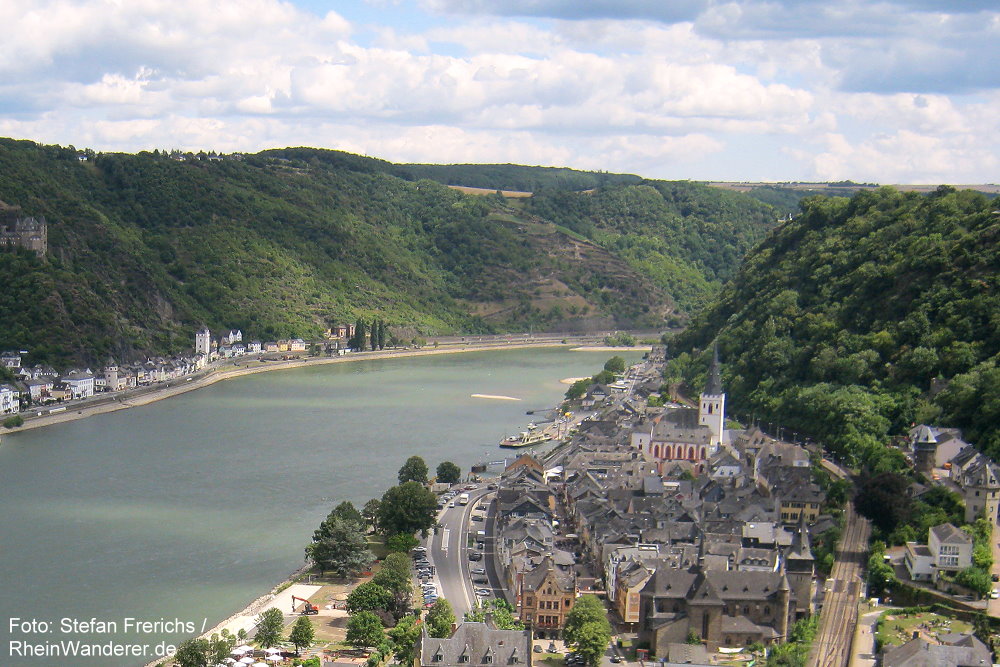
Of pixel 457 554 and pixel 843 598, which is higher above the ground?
pixel 843 598

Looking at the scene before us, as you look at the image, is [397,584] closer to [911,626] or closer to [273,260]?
[911,626]

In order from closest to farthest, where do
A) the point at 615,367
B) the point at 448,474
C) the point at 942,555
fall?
A: the point at 942,555, the point at 448,474, the point at 615,367

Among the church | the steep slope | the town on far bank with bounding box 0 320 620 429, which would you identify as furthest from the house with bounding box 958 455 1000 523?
the steep slope

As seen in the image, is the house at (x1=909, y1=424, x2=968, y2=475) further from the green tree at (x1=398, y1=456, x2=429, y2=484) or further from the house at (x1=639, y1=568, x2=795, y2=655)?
the green tree at (x1=398, y1=456, x2=429, y2=484)

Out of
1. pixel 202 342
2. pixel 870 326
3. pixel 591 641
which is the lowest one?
pixel 591 641

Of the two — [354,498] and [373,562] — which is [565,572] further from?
A: [354,498]

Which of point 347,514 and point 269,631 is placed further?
point 347,514

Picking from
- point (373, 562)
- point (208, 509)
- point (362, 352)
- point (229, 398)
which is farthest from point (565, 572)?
point (362, 352)

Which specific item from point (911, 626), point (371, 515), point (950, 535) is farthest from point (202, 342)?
point (911, 626)
